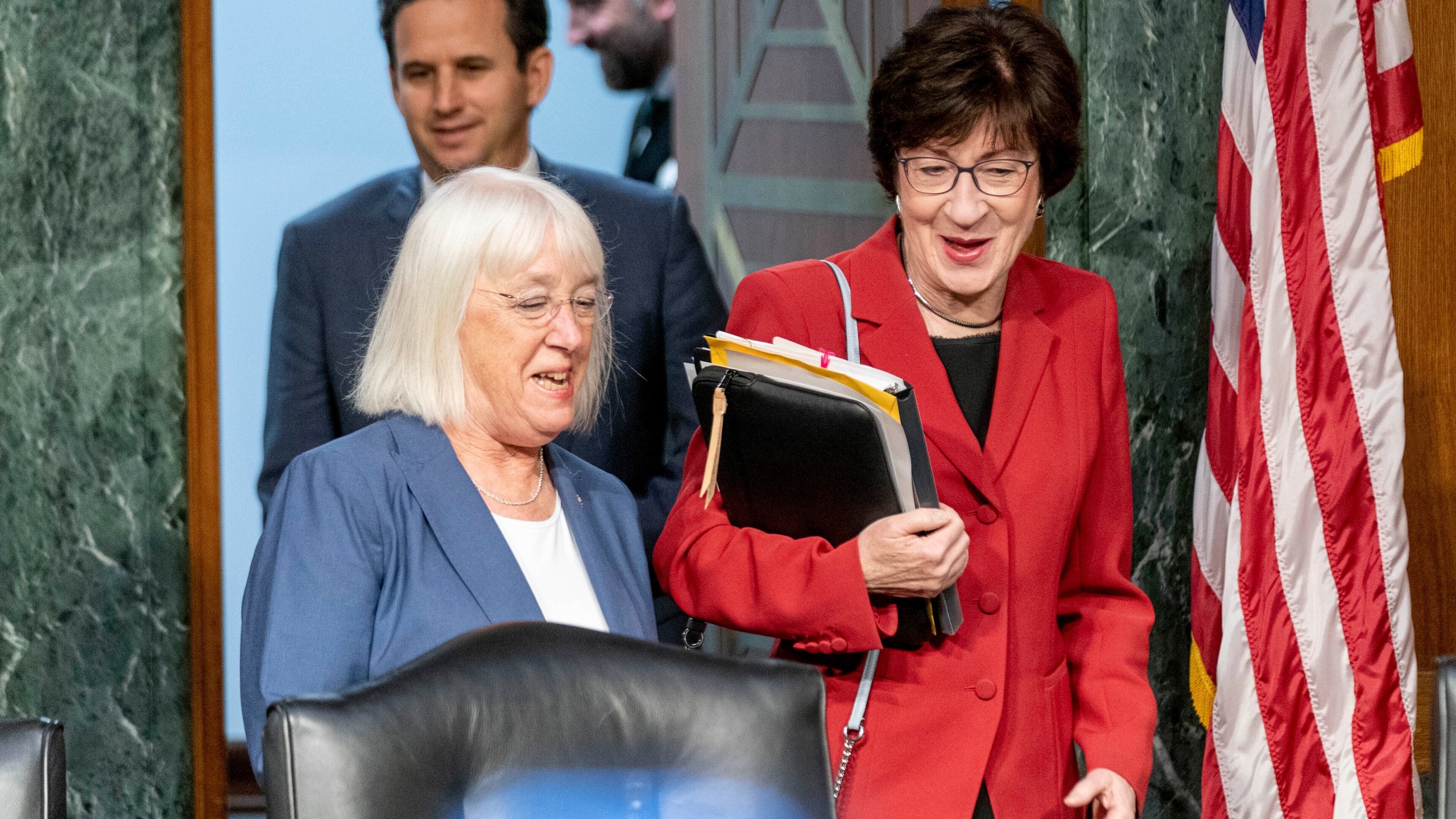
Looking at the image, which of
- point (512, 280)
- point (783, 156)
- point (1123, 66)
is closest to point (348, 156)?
point (783, 156)

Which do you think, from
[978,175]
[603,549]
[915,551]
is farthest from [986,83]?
[603,549]

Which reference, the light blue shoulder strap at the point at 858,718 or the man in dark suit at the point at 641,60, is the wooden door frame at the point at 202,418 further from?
the light blue shoulder strap at the point at 858,718

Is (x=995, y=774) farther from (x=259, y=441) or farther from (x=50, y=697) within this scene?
(x=50, y=697)

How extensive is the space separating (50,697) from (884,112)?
78.5 inches

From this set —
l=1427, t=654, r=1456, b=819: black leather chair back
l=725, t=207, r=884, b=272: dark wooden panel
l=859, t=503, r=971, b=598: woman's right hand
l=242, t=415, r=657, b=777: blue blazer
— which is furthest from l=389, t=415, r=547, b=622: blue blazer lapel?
l=725, t=207, r=884, b=272: dark wooden panel

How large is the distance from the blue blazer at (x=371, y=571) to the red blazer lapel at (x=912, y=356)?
0.44 m

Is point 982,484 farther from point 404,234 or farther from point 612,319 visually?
point 404,234

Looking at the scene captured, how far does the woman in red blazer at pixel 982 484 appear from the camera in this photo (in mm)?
1731

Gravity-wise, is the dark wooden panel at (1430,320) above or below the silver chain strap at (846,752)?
above

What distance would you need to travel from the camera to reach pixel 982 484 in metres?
1.75

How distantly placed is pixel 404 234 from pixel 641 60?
566 millimetres

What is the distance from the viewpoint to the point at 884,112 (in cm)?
183

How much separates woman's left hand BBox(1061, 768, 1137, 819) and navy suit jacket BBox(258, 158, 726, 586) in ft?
3.57

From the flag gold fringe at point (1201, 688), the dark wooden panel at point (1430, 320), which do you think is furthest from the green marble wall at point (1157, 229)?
the dark wooden panel at point (1430, 320)
